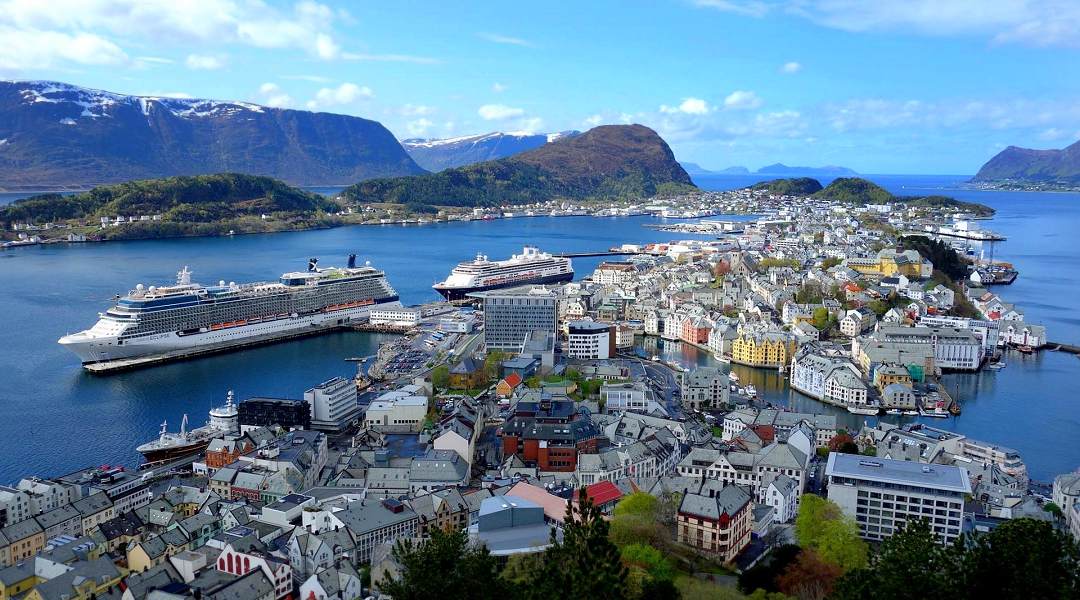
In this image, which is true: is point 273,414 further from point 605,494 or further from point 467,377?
point 605,494

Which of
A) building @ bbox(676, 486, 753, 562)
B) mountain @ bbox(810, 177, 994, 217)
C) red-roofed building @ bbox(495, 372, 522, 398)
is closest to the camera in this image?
building @ bbox(676, 486, 753, 562)

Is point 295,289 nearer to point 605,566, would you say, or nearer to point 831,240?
point 605,566

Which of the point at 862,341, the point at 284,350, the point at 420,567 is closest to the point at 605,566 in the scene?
the point at 420,567

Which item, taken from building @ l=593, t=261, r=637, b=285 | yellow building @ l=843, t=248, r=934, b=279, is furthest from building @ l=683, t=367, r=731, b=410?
yellow building @ l=843, t=248, r=934, b=279

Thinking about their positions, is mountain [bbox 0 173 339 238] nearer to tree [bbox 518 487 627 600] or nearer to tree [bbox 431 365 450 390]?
tree [bbox 431 365 450 390]

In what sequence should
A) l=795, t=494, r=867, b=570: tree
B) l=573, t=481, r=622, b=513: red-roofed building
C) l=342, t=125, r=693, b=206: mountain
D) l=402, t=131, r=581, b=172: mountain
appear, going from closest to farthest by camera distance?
1. l=795, t=494, r=867, b=570: tree
2. l=573, t=481, r=622, b=513: red-roofed building
3. l=342, t=125, r=693, b=206: mountain
4. l=402, t=131, r=581, b=172: mountain

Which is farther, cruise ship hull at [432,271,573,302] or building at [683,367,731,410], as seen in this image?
cruise ship hull at [432,271,573,302]

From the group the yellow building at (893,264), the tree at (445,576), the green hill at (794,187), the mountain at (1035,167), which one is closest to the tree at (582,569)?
the tree at (445,576)
